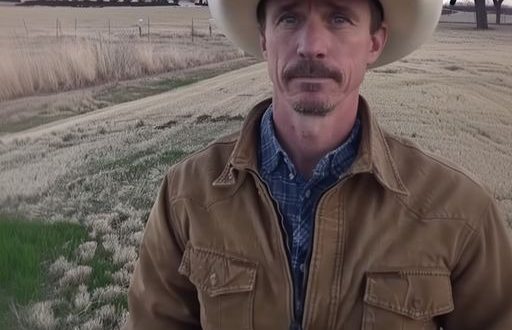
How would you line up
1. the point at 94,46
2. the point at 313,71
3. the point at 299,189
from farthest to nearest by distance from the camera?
the point at 94,46
the point at 299,189
the point at 313,71

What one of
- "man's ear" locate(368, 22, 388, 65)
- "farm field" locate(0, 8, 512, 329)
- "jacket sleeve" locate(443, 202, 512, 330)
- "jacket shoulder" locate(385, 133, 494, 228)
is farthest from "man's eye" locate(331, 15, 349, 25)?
"farm field" locate(0, 8, 512, 329)

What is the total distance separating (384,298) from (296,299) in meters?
0.16

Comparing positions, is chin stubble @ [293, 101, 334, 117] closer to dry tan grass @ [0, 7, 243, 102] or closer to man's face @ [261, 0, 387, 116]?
man's face @ [261, 0, 387, 116]

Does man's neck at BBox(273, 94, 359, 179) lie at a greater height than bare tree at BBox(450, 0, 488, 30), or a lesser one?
lesser

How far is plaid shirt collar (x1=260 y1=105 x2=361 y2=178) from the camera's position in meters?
1.21

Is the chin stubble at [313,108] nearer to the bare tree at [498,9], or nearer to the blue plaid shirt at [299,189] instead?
the blue plaid shirt at [299,189]

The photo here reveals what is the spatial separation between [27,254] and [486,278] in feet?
3.66

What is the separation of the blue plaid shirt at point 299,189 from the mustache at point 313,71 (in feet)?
0.49

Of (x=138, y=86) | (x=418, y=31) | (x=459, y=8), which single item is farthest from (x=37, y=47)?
(x=459, y=8)

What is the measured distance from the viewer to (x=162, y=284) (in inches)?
52.6

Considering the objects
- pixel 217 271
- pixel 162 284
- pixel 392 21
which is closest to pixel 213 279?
pixel 217 271

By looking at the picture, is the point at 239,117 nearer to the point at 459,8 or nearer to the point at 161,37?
the point at 161,37

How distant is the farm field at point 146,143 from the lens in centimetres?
168

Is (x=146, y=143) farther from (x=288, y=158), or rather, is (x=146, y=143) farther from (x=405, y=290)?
(x=405, y=290)
